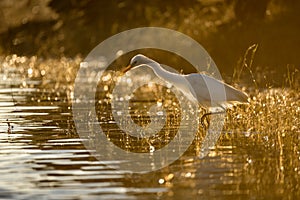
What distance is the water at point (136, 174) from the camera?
9.12 metres

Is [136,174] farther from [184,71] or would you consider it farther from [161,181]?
[184,71]

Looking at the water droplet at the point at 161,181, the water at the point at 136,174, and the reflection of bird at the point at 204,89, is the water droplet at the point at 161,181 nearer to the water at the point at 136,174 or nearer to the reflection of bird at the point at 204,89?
the water at the point at 136,174

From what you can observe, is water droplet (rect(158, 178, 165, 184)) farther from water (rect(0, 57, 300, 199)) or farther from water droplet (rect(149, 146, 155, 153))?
water droplet (rect(149, 146, 155, 153))

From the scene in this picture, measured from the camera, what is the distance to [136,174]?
10.2 meters

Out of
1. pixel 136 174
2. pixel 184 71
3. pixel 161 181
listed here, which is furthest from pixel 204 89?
pixel 184 71

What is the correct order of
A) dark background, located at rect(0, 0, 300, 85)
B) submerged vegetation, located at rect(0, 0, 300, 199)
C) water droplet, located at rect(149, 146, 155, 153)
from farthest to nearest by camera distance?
1. dark background, located at rect(0, 0, 300, 85)
2. water droplet, located at rect(149, 146, 155, 153)
3. submerged vegetation, located at rect(0, 0, 300, 199)

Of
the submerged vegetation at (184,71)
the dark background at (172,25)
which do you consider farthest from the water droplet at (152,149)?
the dark background at (172,25)

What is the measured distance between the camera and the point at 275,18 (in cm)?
2894

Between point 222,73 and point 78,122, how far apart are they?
1118 cm

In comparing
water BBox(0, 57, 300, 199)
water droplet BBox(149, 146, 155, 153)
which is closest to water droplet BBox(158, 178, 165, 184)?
water BBox(0, 57, 300, 199)

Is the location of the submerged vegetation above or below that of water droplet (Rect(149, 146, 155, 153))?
above

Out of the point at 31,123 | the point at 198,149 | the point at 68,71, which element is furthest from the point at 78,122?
the point at 68,71

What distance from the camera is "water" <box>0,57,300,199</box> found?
9125 millimetres

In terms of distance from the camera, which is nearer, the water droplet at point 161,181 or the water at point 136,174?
the water at point 136,174
